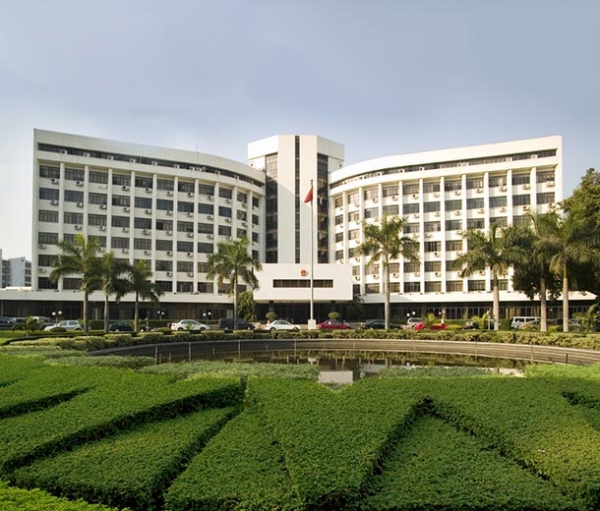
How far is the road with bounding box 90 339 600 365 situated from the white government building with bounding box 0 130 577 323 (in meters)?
23.6

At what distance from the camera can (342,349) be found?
3650 cm

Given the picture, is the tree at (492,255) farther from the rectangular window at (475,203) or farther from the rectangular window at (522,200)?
the rectangular window at (522,200)

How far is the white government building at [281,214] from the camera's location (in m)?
62.3

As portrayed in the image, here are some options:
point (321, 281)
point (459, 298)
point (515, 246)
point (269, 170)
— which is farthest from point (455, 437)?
point (269, 170)

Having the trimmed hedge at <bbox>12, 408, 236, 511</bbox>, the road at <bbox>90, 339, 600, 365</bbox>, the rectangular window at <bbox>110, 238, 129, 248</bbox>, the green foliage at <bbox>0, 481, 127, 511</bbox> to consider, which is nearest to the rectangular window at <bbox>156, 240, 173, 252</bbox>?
the rectangular window at <bbox>110, 238, 129, 248</bbox>

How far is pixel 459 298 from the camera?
217 feet

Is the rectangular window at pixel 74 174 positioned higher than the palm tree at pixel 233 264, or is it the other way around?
the rectangular window at pixel 74 174

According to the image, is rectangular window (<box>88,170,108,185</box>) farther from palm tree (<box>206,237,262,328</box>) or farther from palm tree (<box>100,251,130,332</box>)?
palm tree (<box>206,237,262,328</box>)

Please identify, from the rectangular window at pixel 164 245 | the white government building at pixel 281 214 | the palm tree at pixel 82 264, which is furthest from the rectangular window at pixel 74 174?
the palm tree at pixel 82 264

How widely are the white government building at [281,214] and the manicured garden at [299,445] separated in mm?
50768

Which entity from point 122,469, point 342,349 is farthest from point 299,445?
point 342,349

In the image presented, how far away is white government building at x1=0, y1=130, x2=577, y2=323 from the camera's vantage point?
62344 mm

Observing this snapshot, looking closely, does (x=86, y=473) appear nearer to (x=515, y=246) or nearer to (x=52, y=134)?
(x=515, y=246)

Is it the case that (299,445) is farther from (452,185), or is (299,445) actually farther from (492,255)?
(452,185)
